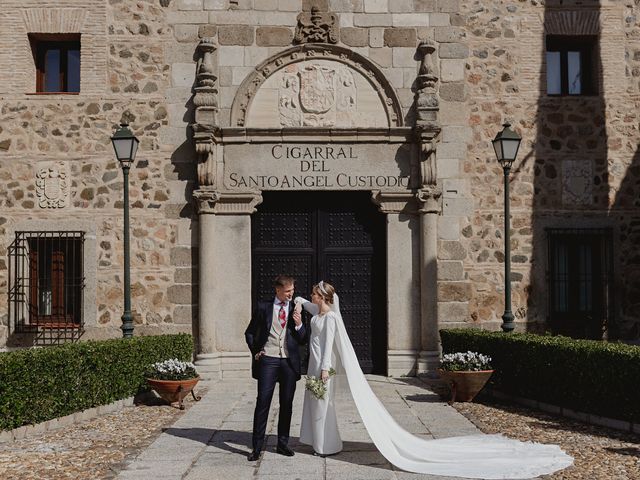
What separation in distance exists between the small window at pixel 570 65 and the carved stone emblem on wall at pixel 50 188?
27.4 ft

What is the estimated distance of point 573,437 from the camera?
24.6ft

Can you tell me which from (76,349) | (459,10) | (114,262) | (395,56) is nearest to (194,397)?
(76,349)

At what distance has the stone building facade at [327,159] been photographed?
38.5 feet

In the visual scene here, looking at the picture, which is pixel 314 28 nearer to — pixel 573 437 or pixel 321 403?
pixel 321 403

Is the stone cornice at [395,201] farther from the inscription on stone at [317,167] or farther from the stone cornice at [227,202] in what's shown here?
the stone cornice at [227,202]

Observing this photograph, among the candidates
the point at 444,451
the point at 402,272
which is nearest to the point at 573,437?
the point at 444,451

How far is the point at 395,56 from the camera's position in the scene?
1204cm

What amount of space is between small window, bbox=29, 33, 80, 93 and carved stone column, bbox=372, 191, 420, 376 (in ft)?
18.0

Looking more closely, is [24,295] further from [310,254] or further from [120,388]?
[310,254]

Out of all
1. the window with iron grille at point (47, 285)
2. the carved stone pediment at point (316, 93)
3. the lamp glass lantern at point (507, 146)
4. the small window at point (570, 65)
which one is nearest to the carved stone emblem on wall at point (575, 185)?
the small window at point (570, 65)

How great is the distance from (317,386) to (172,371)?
3.57 metres

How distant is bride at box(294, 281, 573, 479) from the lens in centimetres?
620

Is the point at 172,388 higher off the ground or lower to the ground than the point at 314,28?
lower

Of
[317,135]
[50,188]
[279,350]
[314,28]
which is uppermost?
[314,28]
